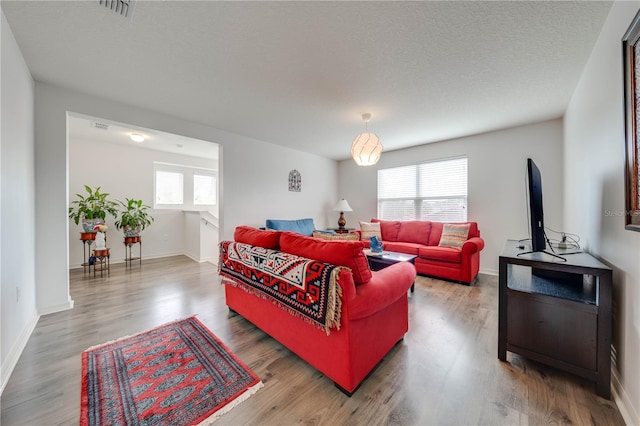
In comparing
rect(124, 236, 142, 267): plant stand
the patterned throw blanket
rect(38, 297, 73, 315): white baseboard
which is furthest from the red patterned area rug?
rect(124, 236, 142, 267): plant stand

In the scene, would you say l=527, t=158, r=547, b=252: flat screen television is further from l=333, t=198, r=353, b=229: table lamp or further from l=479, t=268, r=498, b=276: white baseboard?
l=333, t=198, r=353, b=229: table lamp

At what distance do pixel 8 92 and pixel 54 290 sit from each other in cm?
199

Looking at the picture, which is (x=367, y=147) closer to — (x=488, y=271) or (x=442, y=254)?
(x=442, y=254)

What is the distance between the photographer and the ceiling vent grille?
147 cm

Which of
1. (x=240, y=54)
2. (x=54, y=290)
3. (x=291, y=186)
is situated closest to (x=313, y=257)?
(x=240, y=54)

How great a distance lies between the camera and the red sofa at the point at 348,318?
53.2 inches

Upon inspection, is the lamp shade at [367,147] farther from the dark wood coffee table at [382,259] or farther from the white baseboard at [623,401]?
the white baseboard at [623,401]

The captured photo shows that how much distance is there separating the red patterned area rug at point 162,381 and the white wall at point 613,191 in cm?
211

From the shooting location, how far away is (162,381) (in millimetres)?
1484

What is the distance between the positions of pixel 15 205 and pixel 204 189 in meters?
4.32

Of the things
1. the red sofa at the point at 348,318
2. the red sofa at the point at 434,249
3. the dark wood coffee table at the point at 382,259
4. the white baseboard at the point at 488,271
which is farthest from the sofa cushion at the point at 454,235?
the red sofa at the point at 348,318

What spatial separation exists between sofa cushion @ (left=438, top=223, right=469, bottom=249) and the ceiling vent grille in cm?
440

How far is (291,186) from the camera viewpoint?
499 cm

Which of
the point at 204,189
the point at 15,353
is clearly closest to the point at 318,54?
the point at 15,353
